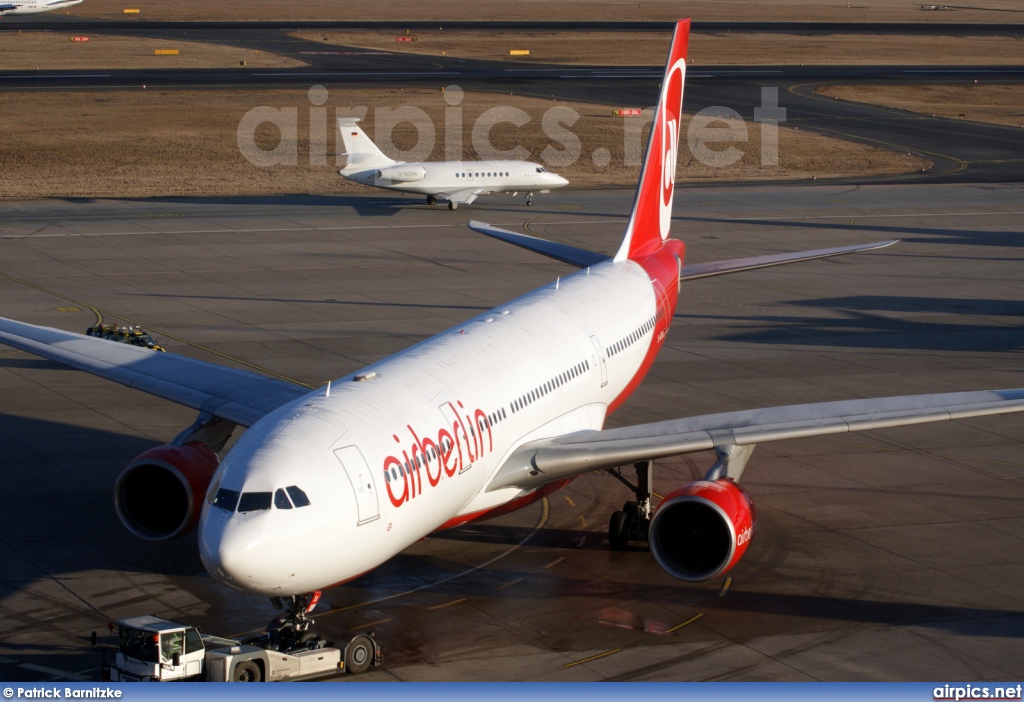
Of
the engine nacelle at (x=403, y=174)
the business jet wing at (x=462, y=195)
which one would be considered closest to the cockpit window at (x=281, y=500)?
the engine nacelle at (x=403, y=174)

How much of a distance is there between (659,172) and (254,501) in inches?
852

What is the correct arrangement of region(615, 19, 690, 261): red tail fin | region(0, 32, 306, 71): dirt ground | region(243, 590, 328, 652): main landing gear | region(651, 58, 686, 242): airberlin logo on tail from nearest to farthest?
region(243, 590, 328, 652): main landing gear < region(615, 19, 690, 261): red tail fin < region(651, 58, 686, 242): airberlin logo on tail < region(0, 32, 306, 71): dirt ground

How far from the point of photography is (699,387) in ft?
136

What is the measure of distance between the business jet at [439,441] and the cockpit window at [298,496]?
0.10ft

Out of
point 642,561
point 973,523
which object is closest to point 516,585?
point 642,561

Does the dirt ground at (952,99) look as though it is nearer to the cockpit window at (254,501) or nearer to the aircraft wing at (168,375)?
the aircraft wing at (168,375)

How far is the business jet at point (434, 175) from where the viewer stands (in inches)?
2965

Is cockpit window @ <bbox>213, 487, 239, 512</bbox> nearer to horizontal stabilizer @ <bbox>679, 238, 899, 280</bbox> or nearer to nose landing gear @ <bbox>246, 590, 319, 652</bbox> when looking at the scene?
nose landing gear @ <bbox>246, 590, 319, 652</bbox>

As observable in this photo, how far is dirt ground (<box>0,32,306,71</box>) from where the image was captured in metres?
132

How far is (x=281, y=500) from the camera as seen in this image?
19.6 metres

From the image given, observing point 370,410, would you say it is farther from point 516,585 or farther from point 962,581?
point 962,581

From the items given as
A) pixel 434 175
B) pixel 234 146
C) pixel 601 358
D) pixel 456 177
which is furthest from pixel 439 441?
pixel 234 146

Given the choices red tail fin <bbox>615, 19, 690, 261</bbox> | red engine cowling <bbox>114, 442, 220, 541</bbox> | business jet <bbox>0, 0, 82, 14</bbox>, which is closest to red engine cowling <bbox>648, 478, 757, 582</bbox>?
red engine cowling <bbox>114, 442, 220, 541</bbox>

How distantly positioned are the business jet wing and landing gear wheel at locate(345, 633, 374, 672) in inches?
2199
